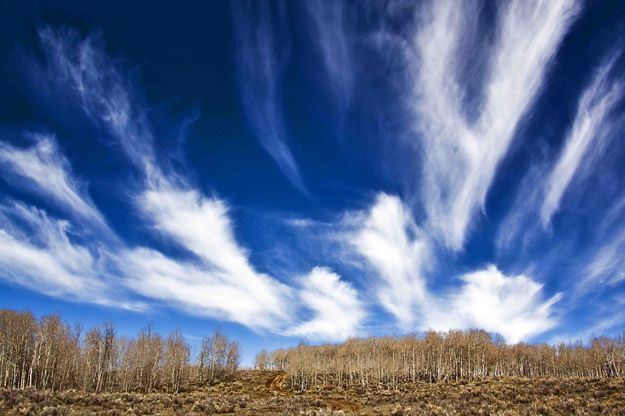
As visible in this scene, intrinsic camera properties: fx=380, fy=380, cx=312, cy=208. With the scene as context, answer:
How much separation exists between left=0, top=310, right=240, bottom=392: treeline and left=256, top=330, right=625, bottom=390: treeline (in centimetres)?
3272

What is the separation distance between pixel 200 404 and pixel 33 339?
60.2m

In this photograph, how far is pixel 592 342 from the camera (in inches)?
4931

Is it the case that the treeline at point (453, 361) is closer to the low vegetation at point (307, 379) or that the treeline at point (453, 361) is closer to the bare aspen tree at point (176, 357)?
the low vegetation at point (307, 379)

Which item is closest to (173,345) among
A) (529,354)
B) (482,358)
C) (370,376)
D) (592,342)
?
(370,376)

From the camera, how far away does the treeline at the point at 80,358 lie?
68750mm

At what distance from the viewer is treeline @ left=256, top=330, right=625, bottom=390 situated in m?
103

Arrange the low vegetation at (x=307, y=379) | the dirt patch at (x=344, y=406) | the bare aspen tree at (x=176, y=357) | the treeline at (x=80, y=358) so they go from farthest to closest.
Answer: the bare aspen tree at (x=176, y=357)
the treeline at (x=80, y=358)
the dirt patch at (x=344, y=406)
the low vegetation at (x=307, y=379)

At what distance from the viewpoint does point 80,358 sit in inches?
3371

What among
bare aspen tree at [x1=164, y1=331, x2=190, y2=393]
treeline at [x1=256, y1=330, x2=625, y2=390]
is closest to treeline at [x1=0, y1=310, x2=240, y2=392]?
bare aspen tree at [x1=164, y1=331, x2=190, y2=393]

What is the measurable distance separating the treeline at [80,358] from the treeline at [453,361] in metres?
32.7

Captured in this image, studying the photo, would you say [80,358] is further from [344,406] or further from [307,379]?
[344,406]

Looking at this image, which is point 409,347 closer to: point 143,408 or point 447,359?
point 447,359

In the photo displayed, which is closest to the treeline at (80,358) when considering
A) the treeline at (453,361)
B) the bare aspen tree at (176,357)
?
the bare aspen tree at (176,357)

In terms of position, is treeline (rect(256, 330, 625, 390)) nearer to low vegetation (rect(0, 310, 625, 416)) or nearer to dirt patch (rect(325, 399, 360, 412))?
low vegetation (rect(0, 310, 625, 416))
